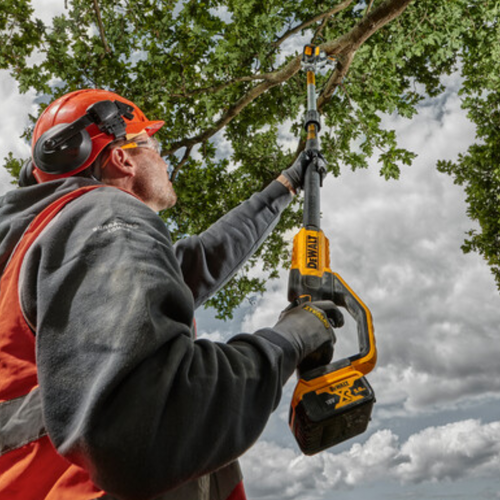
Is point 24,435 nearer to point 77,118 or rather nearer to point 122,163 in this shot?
point 122,163

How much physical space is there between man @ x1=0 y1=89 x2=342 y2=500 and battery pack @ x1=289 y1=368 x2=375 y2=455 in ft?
0.73

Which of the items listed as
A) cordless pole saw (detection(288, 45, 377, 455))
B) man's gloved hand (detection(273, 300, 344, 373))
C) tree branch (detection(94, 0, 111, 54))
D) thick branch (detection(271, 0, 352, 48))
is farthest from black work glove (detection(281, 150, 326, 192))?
tree branch (detection(94, 0, 111, 54))

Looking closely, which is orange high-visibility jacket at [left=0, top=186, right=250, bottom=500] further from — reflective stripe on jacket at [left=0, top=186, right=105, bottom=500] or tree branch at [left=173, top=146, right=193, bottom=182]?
tree branch at [left=173, top=146, right=193, bottom=182]

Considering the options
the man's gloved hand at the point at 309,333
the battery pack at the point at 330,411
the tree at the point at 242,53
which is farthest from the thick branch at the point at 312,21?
the battery pack at the point at 330,411

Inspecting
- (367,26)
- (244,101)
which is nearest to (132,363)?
(367,26)

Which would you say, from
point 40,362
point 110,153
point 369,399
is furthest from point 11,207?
point 369,399

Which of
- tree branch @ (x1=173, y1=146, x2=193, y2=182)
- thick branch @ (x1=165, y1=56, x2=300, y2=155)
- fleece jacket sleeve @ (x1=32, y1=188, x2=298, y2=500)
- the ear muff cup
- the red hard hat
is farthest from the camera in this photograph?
tree branch @ (x1=173, y1=146, x2=193, y2=182)

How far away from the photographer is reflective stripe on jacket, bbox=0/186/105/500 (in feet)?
3.99

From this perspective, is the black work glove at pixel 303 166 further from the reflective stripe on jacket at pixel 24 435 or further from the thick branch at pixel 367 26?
the thick branch at pixel 367 26

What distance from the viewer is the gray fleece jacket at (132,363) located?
3.30ft

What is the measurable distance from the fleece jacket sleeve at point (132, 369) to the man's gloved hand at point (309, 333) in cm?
25

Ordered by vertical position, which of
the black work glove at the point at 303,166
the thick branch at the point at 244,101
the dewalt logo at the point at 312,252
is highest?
the thick branch at the point at 244,101

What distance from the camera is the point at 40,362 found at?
1.11m

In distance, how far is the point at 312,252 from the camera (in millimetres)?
2521
